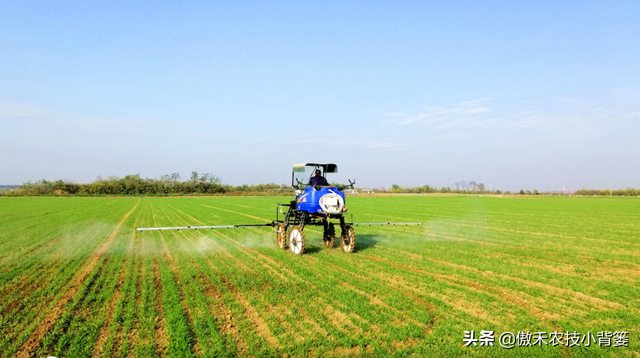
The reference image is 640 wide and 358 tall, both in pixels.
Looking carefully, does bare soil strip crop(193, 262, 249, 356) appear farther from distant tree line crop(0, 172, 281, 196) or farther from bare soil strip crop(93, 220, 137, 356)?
distant tree line crop(0, 172, 281, 196)

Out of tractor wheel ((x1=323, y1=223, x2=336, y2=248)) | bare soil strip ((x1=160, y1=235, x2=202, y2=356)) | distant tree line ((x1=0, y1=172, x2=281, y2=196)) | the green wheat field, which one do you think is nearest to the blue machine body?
the green wheat field

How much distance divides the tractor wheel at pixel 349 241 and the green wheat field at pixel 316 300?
0.77 ft

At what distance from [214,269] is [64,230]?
14.1 meters

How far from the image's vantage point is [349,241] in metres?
12.7

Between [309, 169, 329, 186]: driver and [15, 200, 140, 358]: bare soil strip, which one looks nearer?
[15, 200, 140, 358]: bare soil strip

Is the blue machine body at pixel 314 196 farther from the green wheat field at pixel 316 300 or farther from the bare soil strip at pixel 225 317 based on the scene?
the bare soil strip at pixel 225 317

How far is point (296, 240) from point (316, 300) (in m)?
5.28

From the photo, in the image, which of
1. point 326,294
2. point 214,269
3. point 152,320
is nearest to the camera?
point 152,320

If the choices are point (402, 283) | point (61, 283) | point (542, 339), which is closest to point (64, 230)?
point (61, 283)

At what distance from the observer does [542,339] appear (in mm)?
5688

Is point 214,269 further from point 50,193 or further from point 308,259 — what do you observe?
point 50,193

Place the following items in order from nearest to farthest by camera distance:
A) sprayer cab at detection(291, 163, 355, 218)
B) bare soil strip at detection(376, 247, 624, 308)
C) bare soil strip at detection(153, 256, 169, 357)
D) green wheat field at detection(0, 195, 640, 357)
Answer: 1. bare soil strip at detection(153, 256, 169, 357)
2. green wheat field at detection(0, 195, 640, 357)
3. bare soil strip at detection(376, 247, 624, 308)
4. sprayer cab at detection(291, 163, 355, 218)

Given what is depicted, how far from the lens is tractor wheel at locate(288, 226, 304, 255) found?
12.4 m

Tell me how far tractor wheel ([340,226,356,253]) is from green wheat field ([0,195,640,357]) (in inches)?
9.2
